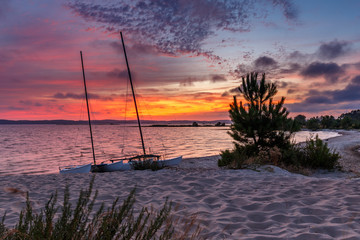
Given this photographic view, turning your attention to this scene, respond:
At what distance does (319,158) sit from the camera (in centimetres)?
1277

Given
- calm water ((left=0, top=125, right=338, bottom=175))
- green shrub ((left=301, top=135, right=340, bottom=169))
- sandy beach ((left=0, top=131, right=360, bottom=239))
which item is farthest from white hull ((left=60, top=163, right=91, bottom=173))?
green shrub ((left=301, top=135, right=340, bottom=169))

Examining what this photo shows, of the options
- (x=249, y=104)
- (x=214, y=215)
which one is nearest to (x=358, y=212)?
(x=214, y=215)

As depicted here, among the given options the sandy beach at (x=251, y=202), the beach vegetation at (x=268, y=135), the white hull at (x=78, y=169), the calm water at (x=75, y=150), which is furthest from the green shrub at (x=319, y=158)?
the white hull at (x=78, y=169)

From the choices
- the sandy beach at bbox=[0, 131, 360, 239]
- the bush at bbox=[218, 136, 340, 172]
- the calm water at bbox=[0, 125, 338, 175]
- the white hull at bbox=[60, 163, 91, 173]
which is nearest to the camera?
the sandy beach at bbox=[0, 131, 360, 239]

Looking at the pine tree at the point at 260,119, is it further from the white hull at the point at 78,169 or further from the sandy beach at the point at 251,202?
the white hull at the point at 78,169

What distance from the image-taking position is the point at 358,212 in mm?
4680

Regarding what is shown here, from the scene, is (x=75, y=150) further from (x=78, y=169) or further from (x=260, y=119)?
(x=260, y=119)

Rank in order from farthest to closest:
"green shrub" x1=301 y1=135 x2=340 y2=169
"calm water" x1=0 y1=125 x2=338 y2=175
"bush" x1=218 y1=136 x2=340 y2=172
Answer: "calm water" x1=0 y1=125 x2=338 y2=175 → "green shrub" x1=301 y1=135 x2=340 y2=169 → "bush" x1=218 y1=136 x2=340 y2=172

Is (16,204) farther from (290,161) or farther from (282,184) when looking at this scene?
(290,161)

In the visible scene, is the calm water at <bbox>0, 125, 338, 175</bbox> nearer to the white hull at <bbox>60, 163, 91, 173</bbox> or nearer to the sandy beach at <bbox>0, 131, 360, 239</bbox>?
the white hull at <bbox>60, 163, 91, 173</bbox>

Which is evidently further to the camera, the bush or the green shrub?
the green shrub

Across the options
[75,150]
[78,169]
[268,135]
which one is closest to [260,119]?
[268,135]

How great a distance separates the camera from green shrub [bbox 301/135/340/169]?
12.7 metres

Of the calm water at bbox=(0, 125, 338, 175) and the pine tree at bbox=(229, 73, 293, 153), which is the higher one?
the pine tree at bbox=(229, 73, 293, 153)
